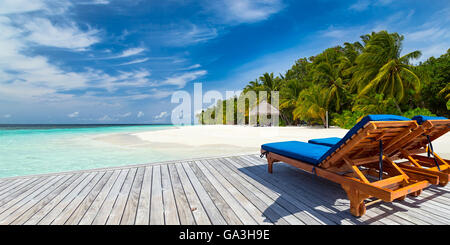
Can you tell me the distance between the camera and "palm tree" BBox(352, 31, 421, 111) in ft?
38.4

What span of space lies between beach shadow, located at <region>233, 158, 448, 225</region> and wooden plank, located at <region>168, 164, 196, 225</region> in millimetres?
695

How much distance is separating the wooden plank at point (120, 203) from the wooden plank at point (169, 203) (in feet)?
1.33

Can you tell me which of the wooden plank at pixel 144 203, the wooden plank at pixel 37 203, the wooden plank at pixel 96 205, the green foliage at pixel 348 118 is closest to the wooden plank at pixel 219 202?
the wooden plank at pixel 144 203

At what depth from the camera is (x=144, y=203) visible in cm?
189

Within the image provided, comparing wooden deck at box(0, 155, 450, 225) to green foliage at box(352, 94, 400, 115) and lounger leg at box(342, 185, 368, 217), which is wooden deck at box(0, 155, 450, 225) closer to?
lounger leg at box(342, 185, 368, 217)

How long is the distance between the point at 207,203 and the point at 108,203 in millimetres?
1066

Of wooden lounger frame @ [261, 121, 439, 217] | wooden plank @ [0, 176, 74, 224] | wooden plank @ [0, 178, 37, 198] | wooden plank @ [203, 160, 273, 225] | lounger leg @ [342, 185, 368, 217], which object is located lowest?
wooden plank @ [0, 178, 37, 198]

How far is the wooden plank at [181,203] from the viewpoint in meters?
1.56

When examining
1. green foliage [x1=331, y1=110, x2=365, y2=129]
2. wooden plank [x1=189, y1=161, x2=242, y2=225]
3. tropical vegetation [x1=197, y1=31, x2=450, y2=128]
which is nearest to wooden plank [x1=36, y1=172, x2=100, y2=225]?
wooden plank [x1=189, y1=161, x2=242, y2=225]

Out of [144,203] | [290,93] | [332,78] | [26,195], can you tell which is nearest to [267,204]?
[144,203]

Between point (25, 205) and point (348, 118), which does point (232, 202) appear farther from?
point (348, 118)

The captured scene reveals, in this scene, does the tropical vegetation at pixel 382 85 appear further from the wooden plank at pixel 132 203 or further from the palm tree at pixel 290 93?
the wooden plank at pixel 132 203

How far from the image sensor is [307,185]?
7.61 feet

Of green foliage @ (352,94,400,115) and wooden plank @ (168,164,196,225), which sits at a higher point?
green foliage @ (352,94,400,115)
